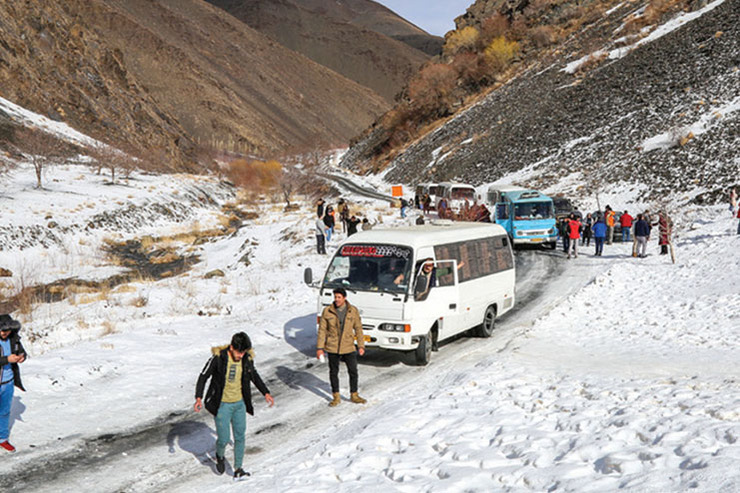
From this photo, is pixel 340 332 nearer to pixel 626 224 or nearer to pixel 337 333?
pixel 337 333

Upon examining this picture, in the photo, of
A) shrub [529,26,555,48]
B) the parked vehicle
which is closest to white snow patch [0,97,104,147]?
the parked vehicle

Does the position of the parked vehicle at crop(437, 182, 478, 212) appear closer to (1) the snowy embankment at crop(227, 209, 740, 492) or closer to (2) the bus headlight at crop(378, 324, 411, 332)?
(1) the snowy embankment at crop(227, 209, 740, 492)

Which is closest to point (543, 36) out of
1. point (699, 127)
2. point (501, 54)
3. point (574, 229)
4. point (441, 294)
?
point (501, 54)

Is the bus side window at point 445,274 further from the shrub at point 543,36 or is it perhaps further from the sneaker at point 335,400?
the shrub at point 543,36

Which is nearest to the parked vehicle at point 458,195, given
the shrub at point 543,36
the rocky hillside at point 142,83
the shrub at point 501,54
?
the shrub at point 501,54

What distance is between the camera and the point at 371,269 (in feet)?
37.8

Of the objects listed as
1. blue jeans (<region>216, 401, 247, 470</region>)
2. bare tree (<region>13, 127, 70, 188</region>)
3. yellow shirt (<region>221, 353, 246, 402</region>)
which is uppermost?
bare tree (<region>13, 127, 70, 188</region>)

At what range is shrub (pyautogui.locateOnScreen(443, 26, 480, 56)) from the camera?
90.7 m

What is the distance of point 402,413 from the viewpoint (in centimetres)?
853

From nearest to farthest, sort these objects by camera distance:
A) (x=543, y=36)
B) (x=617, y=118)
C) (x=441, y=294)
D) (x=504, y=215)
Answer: (x=441, y=294)
(x=504, y=215)
(x=617, y=118)
(x=543, y=36)

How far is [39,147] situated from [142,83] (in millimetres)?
93305

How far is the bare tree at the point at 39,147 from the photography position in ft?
138

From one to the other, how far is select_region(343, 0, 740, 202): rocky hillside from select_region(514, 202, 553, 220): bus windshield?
31.1 ft

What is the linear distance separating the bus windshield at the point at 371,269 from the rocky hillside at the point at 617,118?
976 inches
